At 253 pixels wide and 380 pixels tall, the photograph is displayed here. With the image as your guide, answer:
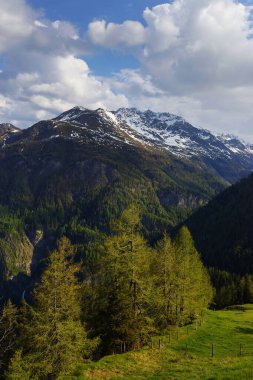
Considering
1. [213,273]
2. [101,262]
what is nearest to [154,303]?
[101,262]

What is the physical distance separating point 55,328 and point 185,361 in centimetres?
1289

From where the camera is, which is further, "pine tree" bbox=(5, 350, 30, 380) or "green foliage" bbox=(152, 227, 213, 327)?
"green foliage" bbox=(152, 227, 213, 327)

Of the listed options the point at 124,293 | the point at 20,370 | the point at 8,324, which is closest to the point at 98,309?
the point at 124,293

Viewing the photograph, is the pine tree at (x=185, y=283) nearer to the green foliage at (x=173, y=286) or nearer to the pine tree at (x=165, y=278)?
the green foliage at (x=173, y=286)

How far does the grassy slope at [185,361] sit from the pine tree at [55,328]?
288 cm

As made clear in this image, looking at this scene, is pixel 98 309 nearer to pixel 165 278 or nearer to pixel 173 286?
pixel 165 278

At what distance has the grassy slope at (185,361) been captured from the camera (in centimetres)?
3089

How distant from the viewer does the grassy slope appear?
101ft

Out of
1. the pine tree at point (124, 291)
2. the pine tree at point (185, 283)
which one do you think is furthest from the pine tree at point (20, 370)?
the pine tree at point (185, 283)

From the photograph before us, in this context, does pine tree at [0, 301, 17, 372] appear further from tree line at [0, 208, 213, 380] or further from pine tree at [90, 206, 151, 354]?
pine tree at [90, 206, 151, 354]

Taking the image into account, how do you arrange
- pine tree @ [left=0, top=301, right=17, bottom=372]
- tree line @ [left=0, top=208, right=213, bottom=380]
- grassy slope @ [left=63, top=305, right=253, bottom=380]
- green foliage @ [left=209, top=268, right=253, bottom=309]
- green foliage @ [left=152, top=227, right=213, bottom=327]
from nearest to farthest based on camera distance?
1. grassy slope @ [left=63, top=305, right=253, bottom=380]
2. tree line @ [left=0, top=208, right=213, bottom=380]
3. pine tree @ [left=0, top=301, right=17, bottom=372]
4. green foliage @ [left=152, top=227, right=213, bottom=327]
5. green foliage @ [left=209, top=268, right=253, bottom=309]

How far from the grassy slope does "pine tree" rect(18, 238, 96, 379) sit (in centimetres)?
288

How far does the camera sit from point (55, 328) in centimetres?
3688

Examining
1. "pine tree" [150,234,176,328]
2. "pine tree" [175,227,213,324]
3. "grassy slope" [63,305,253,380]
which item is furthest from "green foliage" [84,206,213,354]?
"pine tree" [175,227,213,324]
